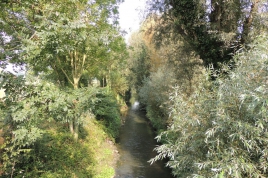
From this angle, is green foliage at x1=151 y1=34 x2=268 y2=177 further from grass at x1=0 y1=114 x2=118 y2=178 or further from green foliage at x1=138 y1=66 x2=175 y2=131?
green foliage at x1=138 y1=66 x2=175 y2=131

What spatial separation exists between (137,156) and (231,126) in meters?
11.3

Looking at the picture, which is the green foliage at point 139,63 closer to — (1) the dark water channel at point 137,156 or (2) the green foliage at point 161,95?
(2) the green foliage at point 161,95

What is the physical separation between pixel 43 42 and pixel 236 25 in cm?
937

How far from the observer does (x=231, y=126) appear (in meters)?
4.42

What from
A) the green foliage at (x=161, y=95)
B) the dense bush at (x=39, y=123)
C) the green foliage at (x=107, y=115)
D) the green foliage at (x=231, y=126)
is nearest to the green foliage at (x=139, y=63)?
the green foliage at (x=161, y=95)

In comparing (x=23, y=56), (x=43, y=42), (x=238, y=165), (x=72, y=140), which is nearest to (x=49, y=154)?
(x=72, y=140)

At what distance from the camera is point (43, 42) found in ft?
15.0

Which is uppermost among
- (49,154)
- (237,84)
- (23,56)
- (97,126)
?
(23,56)

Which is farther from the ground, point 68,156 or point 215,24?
point 215,24

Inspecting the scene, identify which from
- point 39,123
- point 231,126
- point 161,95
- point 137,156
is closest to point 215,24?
point 231,126

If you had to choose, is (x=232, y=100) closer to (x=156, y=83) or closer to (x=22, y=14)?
(x=22, y=14)

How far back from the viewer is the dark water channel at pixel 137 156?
11978 millimetres

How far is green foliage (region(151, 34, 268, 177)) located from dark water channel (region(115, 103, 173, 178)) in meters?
6.64

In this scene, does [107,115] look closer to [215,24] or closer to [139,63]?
[215,24]
